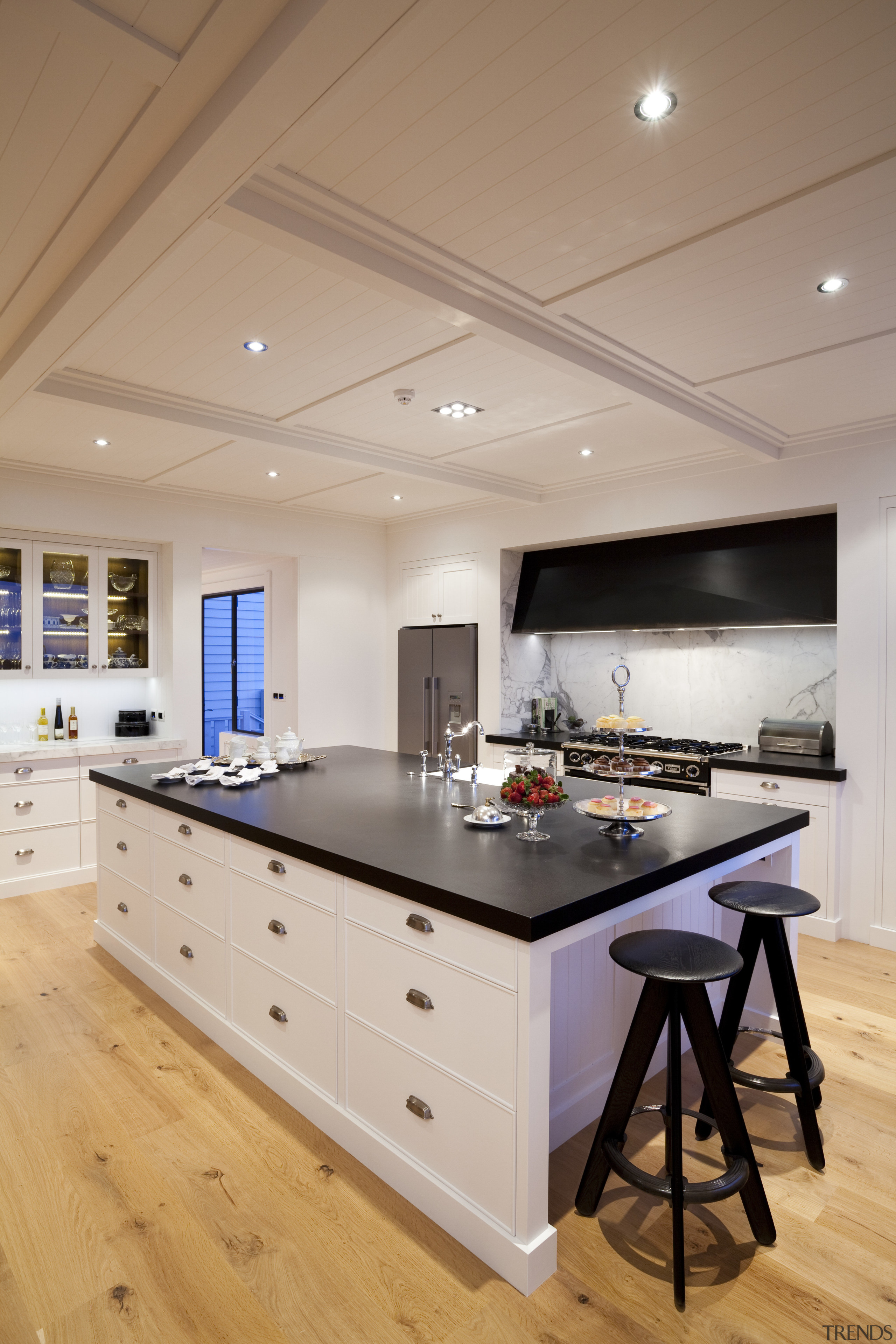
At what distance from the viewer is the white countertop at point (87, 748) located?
4.62 m

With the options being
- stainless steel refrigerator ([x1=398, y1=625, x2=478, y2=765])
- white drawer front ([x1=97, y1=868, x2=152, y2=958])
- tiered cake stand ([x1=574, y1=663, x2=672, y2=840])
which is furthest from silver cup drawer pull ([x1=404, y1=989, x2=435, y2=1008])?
stainless steel refrigerator ([x1=398, y1=625, x2=478, y2=765])

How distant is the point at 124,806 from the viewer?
358cm

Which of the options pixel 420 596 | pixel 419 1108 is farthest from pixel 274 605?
pixel 419 1108

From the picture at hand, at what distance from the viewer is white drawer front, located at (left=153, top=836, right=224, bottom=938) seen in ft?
9.27

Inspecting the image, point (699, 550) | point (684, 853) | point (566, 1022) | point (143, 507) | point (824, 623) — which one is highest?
point (143, 507)

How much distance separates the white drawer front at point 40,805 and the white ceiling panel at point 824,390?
4.34 meters

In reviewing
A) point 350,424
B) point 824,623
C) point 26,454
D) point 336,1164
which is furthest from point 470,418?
point 336,1164

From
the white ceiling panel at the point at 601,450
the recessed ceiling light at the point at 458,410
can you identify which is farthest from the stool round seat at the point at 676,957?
the recessed ceiling light at the point at 458,410

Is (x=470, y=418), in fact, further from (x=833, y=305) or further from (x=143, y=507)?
(x=143, y=507)

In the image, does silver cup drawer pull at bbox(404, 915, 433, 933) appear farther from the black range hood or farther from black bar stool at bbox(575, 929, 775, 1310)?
the black range hood

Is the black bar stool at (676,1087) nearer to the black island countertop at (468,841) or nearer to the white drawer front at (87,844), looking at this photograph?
the black island countertop at (468,841)

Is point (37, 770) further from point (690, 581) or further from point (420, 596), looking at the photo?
point (690, 581)

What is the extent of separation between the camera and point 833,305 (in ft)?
8.18

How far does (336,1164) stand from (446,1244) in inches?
17.3
